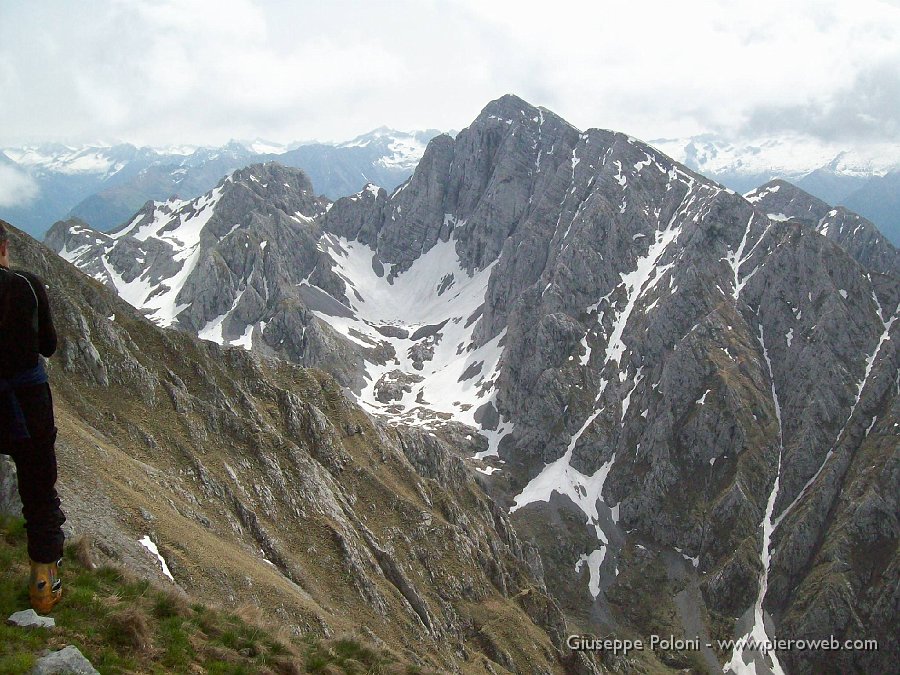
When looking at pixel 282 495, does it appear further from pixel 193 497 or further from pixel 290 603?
pixel 290 603

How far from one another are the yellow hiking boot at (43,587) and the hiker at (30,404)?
25mm

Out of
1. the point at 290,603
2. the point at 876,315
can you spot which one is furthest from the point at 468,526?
the point at 876,315

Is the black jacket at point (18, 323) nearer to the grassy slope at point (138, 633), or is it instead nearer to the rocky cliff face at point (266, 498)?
the grassy slope at point (138, 633)

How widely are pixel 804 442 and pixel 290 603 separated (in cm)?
13241

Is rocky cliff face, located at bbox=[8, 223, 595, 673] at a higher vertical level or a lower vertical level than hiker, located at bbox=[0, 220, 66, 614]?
lower

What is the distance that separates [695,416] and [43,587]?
14606 centimetres

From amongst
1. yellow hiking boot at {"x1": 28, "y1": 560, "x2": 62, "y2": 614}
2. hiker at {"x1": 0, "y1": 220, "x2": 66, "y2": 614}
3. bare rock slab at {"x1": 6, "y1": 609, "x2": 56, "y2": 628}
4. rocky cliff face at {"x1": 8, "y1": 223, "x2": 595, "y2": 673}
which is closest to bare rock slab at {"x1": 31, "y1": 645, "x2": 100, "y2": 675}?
bare rock slab at {"x1": 6, "y1": 609, "x2": 56, "y2": 628}

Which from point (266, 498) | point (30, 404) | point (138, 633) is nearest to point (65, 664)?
point (138, 633)

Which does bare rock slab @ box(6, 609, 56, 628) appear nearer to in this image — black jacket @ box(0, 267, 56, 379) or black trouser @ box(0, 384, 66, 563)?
black trouser @ box(0, 384, 66, 563)

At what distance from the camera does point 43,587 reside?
10352mm

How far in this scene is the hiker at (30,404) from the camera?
8.72m

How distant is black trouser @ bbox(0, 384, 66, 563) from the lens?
29.8ft

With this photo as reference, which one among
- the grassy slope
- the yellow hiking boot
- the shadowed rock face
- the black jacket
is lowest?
the shadowed rock face

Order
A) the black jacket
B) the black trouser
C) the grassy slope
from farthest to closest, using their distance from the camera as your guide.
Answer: the grassy slope
the black trouser
the black jacket
